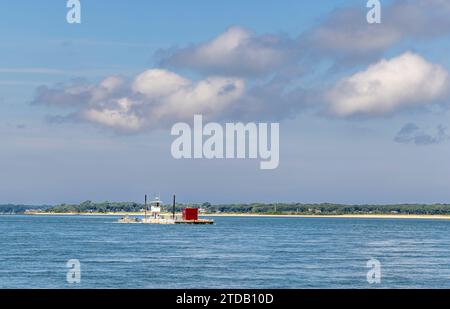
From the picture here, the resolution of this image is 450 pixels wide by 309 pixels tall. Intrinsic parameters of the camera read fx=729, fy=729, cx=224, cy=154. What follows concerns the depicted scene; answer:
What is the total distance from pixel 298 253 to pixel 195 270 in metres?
29.2

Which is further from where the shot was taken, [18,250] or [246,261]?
[18,250]

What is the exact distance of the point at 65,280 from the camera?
6650 centimetres

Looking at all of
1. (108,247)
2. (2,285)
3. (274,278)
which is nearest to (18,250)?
(108,247)

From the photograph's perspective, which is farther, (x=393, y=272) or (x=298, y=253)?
(x=298, y=253)

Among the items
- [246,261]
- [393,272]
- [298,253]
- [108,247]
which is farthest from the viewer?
[108,247]

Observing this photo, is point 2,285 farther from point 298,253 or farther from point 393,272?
point 298,253

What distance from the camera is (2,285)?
205ft
